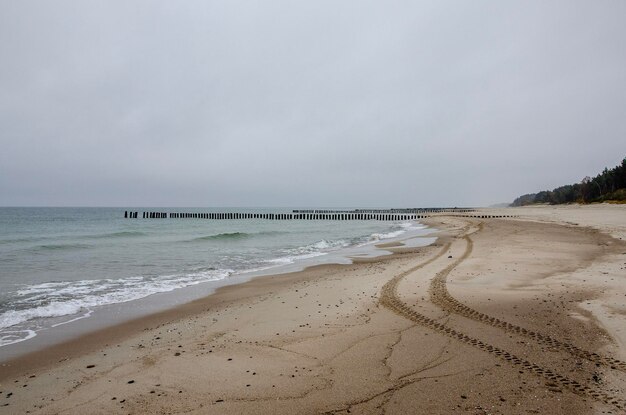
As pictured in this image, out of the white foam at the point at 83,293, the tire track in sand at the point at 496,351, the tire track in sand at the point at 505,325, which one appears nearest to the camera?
the tire track in sand at the point at 496,351

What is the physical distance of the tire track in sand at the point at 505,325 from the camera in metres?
4.40

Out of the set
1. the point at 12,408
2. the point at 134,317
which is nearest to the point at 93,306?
the point at 134,317

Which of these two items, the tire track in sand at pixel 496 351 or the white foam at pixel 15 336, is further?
the white foam at pixel 15 336

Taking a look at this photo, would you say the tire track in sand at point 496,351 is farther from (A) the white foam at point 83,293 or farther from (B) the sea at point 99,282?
(A) the white foam at point 83,293

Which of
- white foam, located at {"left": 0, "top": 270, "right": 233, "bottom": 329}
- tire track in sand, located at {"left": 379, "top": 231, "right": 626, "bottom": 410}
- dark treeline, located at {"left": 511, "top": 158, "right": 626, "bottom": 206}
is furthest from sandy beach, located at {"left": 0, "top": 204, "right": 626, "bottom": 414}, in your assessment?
dark treeline, located at {"left": 511, "top": 158, "right": 626, "bottom": 206}

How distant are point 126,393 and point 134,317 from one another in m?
4.44

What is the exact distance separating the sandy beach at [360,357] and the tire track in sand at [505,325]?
0.02 meters

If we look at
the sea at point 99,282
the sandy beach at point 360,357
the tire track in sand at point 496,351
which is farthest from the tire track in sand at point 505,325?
the sea at point 99,282

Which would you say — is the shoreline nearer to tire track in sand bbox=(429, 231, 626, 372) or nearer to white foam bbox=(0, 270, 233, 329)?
white foam bbox=(0, 270, 233, 329)

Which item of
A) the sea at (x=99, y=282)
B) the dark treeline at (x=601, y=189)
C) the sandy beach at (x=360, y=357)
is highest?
the dark treeline at (x=601, y=189)

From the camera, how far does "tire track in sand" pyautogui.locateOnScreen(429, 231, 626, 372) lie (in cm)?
440

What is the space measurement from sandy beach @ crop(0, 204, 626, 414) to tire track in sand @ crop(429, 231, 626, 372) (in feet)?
0.08

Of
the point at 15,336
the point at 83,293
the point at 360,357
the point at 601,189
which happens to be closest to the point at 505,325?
the point at 360,357

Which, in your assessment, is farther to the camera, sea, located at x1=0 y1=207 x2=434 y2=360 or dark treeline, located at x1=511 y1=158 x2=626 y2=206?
dark treeline, located at x1=511 y1=158 x2=626 y2=206
